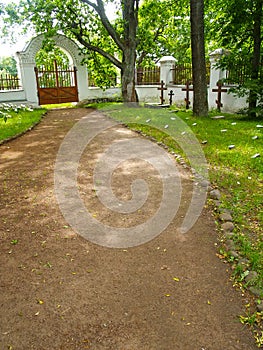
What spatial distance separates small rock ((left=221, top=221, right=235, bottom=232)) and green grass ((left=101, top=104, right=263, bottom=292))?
60 mm

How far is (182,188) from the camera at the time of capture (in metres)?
4.92

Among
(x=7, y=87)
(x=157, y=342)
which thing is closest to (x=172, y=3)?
(x=7, y=87)

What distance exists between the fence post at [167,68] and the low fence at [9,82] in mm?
8286

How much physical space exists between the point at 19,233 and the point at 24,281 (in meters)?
0.96

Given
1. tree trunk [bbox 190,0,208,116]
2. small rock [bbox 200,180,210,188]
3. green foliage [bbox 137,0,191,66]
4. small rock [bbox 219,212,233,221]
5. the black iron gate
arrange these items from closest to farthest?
small rock [bbox 219,212,233,221], small rock [bbox 200,180,210,188], tree trunk [bbox 190,0,208,116], green foliage [bbox 137,0,191,66], the black iron gate

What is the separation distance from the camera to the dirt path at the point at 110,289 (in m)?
2.25

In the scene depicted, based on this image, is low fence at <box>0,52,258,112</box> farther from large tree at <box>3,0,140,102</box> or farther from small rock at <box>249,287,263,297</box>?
small rock at <box>249,287,263,297</box>

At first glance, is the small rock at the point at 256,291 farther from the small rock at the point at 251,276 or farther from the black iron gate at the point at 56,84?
the black iron gate at the point at 56,84

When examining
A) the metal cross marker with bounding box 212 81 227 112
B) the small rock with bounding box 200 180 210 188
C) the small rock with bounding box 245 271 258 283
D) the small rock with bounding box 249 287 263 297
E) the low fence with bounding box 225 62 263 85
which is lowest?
the small rock with bounding box 249 287 263 297

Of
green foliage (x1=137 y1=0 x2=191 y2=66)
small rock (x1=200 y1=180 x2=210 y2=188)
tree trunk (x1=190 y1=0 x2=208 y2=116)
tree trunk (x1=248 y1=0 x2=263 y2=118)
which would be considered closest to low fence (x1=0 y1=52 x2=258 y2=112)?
tree trunk (x1=248 y1=0 x2=263 y2=118)

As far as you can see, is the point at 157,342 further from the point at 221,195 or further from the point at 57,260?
the point at 221,195

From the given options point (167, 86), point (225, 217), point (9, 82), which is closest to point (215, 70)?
point (167, 86)

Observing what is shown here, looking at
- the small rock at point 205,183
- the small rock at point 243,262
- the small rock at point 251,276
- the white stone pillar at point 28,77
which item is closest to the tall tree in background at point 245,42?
the small rock at point 205,183

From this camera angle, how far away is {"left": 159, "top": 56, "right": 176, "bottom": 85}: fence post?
55.8 feet
